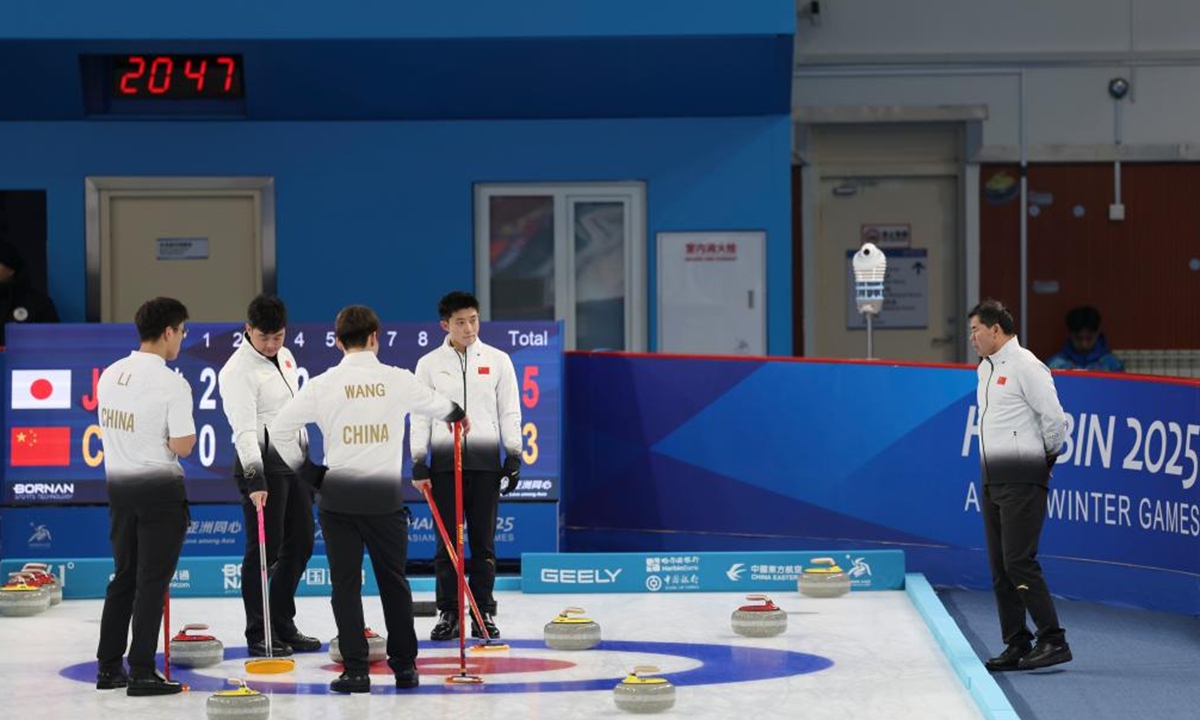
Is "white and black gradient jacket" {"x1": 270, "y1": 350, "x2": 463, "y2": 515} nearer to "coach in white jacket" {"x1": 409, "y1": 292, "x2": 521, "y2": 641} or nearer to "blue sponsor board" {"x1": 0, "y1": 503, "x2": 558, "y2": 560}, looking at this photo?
"coach in white jacket" {"x1": 409, "y1": 292, "x2": 521, "y2": 641}

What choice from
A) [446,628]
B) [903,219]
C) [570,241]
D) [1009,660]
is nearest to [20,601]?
[446,628]

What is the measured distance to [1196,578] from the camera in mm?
10523

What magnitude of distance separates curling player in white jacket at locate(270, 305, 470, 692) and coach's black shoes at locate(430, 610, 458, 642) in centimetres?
161

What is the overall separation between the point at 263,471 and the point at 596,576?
10.7 feet

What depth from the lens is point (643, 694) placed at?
805 cm

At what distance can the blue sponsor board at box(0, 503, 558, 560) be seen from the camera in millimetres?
12750

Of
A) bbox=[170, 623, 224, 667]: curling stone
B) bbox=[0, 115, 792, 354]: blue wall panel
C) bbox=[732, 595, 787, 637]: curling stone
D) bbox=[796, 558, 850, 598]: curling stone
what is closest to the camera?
bbox=[170, 623, 224, 667]: curling stone

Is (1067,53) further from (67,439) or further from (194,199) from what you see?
(67,439)

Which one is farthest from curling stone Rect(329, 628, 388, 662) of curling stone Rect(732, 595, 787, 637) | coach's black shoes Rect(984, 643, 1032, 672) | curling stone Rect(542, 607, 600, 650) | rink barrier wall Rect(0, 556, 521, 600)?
coach's black shoes Rect(984, 643, 1032, 672)

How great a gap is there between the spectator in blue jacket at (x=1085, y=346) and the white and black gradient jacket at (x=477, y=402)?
29.5 ft

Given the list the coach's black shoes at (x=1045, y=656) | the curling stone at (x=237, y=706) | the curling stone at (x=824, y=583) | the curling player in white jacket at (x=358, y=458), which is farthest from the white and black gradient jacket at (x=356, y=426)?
the curling stone at (x=824, y=583)

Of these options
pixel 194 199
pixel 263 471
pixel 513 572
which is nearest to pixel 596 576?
pixel 513 572

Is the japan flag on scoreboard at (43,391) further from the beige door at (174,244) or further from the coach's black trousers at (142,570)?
the coach's black trousers at (142,570)

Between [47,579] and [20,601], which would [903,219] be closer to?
[47,579]
